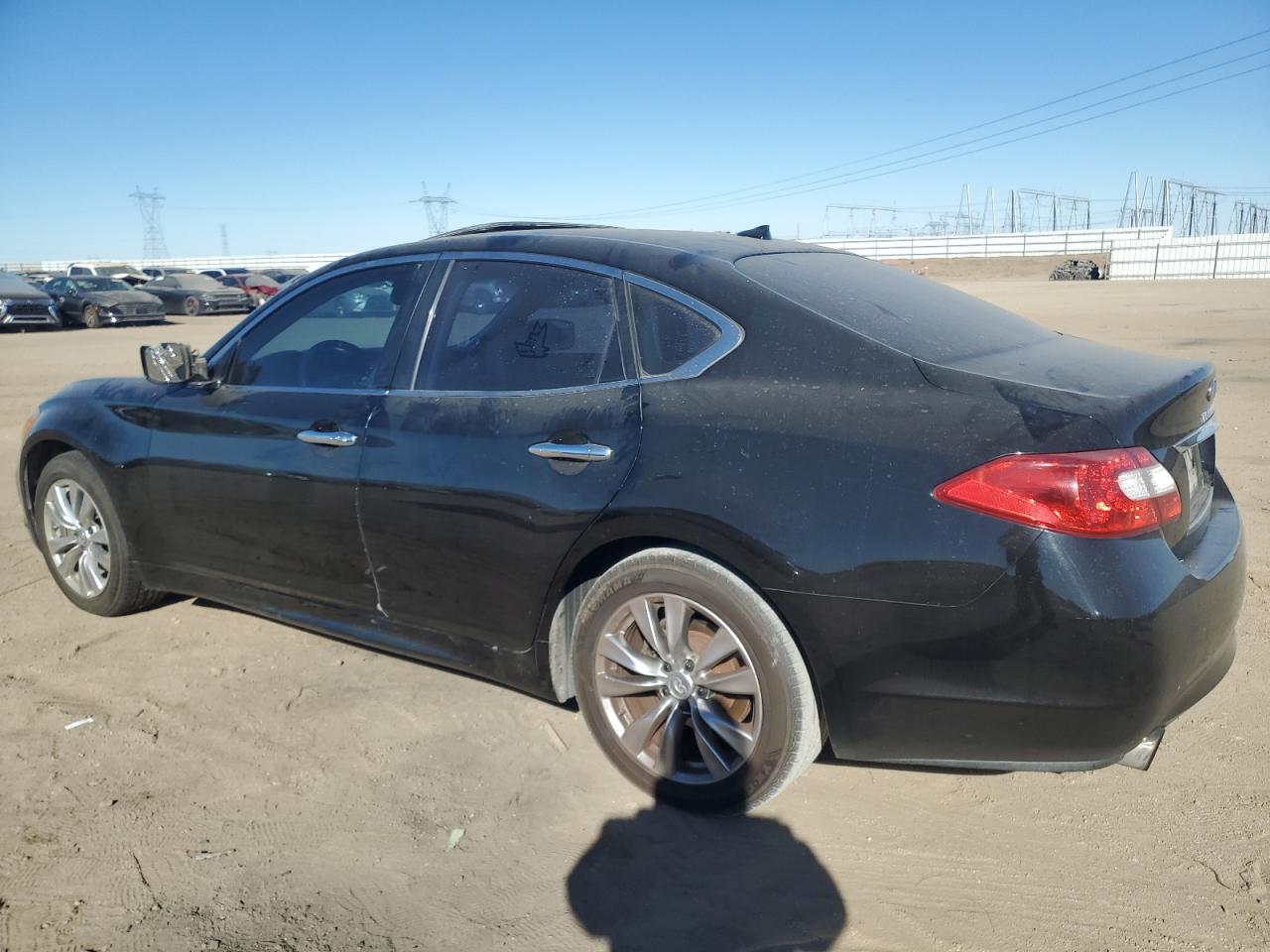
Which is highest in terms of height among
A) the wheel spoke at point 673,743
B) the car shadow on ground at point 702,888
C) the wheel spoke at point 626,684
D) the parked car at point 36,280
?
the parked car at point 36,280

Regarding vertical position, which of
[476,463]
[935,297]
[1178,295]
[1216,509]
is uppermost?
[935,297]

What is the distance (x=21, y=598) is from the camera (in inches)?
193

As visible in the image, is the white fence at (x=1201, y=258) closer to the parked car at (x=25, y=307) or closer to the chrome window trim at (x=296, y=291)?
the parked car at (x=25, y=307)

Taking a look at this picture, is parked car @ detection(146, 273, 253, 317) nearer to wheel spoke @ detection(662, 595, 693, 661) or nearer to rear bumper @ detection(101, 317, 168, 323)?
rear bumper @ detection(101, 317, 168, 323)

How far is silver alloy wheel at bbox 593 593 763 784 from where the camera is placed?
2.83 meters

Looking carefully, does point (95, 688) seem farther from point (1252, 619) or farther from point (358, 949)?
point (1252, 619)

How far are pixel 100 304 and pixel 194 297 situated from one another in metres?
5.96

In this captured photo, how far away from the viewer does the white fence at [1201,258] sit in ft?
137

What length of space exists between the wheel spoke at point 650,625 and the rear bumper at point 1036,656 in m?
0.42

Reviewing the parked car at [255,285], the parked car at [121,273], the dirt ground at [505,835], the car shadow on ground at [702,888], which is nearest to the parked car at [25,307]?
the parked car at [255,285]

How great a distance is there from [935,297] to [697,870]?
6.74ft

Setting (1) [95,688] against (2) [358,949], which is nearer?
(2) [358,949]

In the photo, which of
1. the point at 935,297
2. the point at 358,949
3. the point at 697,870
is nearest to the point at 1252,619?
the point at 935,297

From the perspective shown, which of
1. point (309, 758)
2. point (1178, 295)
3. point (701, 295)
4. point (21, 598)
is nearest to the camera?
point (701, 295)
